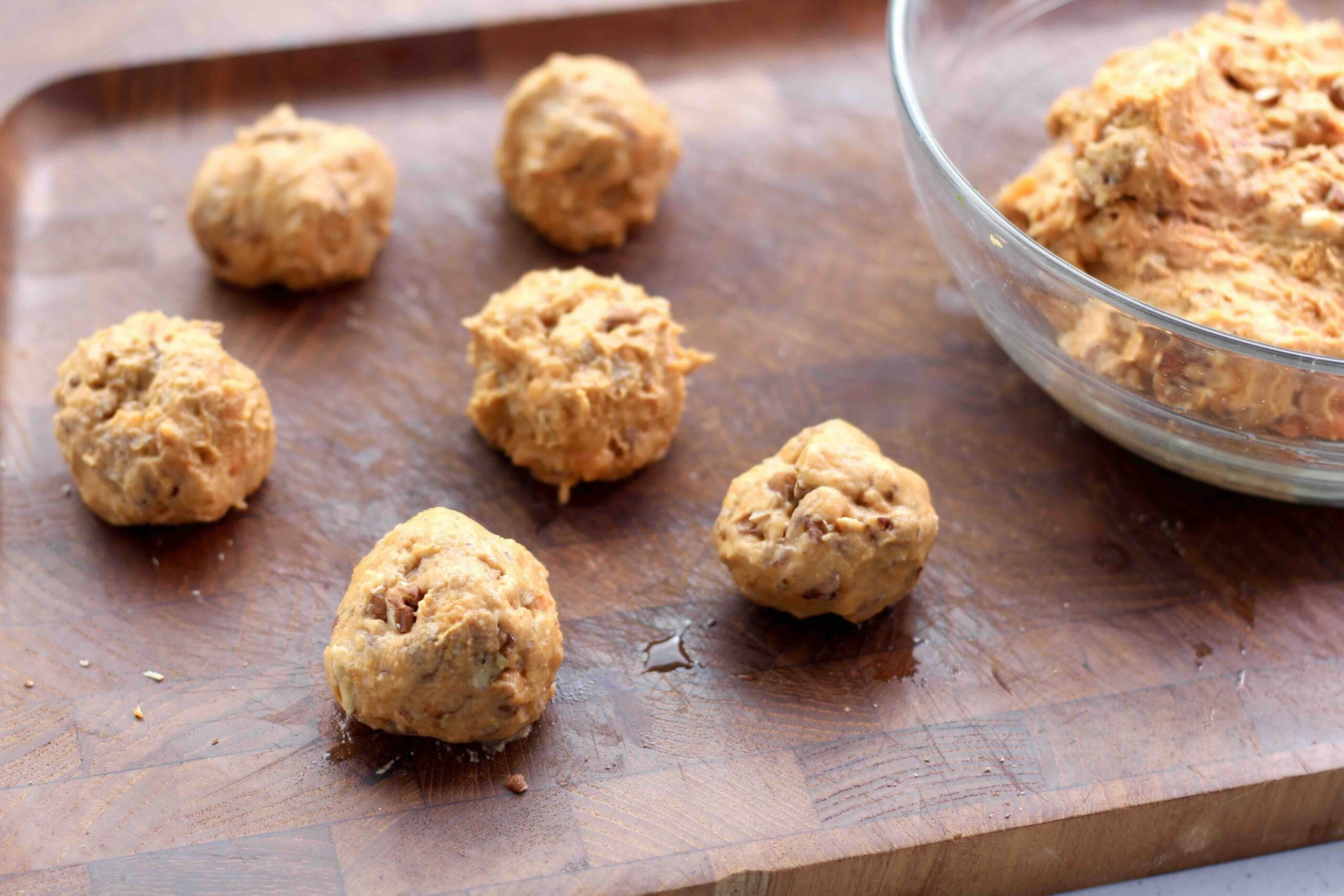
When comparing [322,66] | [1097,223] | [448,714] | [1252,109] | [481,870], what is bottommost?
[481,870]

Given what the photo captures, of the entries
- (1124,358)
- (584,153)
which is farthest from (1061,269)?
(584,153)

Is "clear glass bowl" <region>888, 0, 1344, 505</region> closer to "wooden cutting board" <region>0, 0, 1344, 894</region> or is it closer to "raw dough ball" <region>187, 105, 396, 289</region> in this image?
"wooden cutting board" <region>0, 0, 1344, 894</region>

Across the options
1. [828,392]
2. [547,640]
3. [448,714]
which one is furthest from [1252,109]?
[448,714]

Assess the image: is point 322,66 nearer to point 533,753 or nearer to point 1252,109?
point 533,753

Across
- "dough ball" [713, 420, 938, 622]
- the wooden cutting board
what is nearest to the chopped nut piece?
the wooden cutting board

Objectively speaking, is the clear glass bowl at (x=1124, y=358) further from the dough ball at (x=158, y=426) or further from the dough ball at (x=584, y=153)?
the dough ball at (x=158, y=426)
